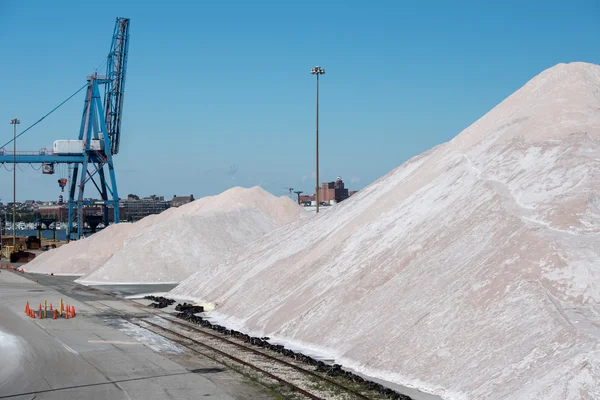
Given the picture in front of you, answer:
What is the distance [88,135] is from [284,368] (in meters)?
80.2

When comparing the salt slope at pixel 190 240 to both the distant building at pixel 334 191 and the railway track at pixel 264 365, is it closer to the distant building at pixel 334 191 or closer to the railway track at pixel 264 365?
the railway track at pixel 264 365

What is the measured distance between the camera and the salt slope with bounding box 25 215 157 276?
6456 centimetres

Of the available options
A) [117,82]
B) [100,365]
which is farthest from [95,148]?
[100,365]

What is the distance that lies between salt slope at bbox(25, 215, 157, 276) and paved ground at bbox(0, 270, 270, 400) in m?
30.9

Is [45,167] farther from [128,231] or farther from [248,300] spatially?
[248,300]

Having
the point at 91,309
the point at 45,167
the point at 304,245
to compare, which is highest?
the point at 45,167

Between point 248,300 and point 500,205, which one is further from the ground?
point 500,205

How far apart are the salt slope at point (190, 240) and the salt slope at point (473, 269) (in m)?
16.5

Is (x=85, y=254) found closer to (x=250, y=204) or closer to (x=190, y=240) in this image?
(x=190, y=240)

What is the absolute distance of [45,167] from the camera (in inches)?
3698

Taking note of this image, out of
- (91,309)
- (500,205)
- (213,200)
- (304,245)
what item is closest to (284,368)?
(500,205)

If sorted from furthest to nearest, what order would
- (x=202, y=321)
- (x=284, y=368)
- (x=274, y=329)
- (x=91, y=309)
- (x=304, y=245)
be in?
(x=91, y=309), (x=304, y=245), (x=202, y=321), (x=274, y=329), (x=284, y=368)

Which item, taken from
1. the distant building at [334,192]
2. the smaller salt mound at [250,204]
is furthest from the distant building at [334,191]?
the smaller salt mound at [250,204]

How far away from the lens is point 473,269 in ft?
66.9
